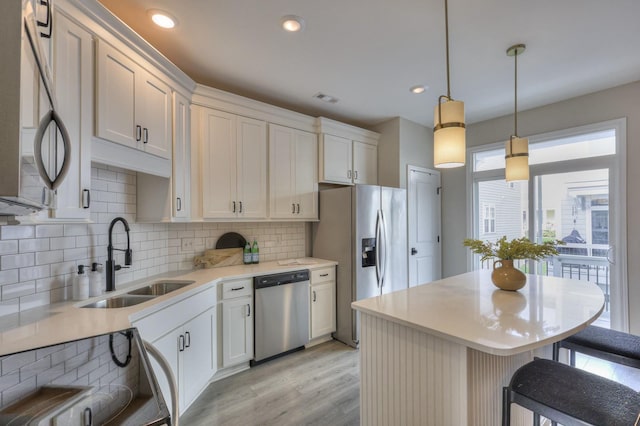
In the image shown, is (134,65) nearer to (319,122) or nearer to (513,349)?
(319,122)

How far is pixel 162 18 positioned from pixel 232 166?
4.18 ft

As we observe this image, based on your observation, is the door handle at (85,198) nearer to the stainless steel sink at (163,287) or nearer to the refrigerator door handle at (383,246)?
the stainless steel sink at (163,287)

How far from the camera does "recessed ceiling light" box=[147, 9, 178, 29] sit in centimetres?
190

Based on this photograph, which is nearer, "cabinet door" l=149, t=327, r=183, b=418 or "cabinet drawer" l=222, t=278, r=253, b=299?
"cabinet door" l=149, t=327, r=183, b=418

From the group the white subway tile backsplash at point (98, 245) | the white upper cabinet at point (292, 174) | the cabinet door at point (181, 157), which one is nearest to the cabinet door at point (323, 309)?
the white subway tile backsplash at point (98, 245)

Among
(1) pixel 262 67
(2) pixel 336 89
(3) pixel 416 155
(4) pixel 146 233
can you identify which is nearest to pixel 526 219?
(3) pixel 416 155

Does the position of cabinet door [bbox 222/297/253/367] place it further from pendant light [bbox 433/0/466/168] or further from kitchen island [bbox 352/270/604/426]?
pendant light [bbox 433/0/466/168]

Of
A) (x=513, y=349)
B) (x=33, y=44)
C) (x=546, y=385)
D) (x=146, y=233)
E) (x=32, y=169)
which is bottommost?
(x=546, y=385)

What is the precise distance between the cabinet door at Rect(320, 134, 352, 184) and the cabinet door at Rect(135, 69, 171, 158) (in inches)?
69.9

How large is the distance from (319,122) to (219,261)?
2.01m

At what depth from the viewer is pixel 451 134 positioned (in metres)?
1.59

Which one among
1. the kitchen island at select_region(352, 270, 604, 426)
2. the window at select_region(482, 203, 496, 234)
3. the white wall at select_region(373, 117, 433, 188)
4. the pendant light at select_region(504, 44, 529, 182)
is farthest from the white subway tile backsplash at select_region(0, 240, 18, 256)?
the window at select_region(482, 203, 496, 234)

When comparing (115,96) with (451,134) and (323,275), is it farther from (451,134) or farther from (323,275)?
(323,275)

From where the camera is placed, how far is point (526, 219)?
146 inches
